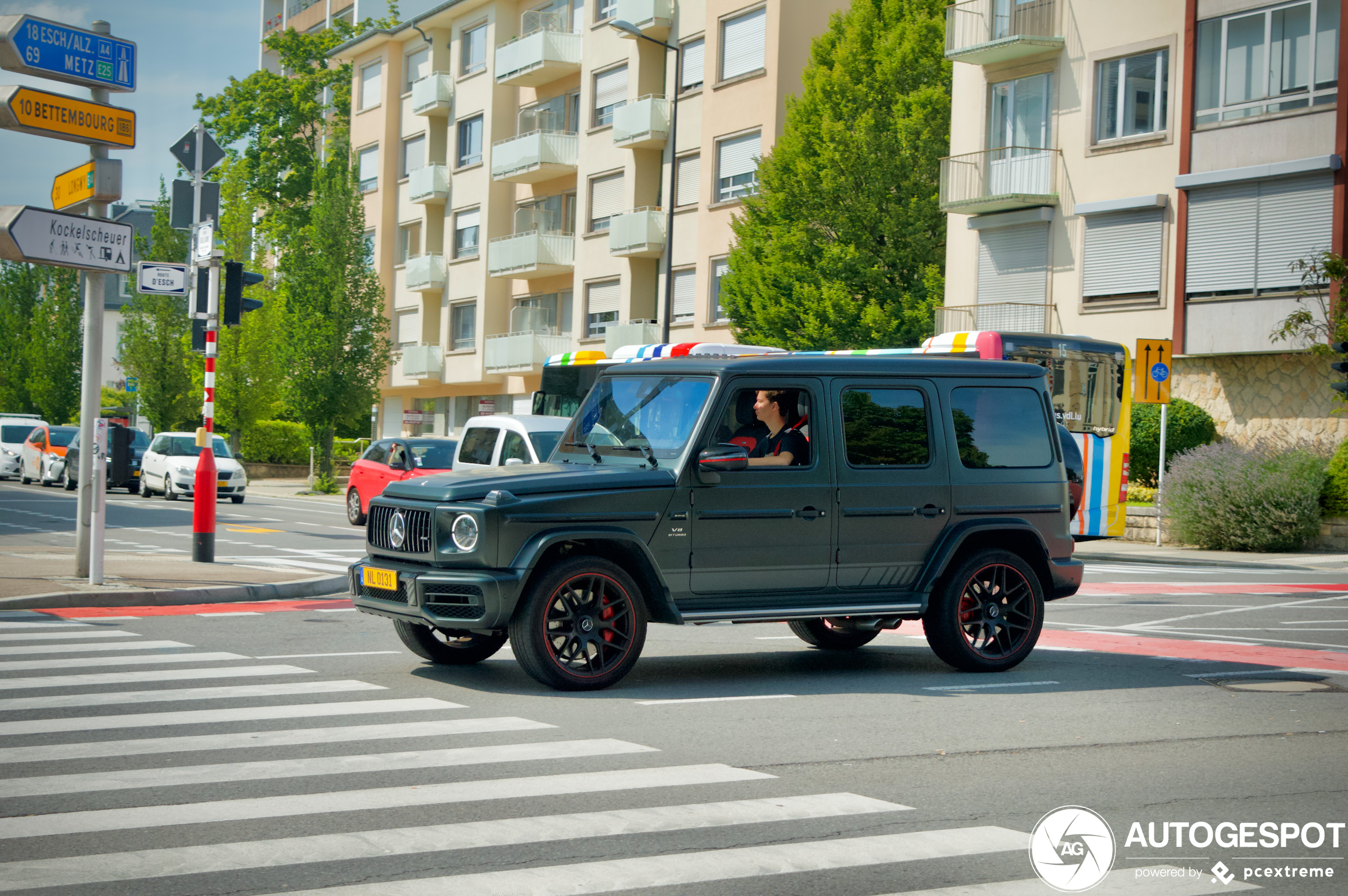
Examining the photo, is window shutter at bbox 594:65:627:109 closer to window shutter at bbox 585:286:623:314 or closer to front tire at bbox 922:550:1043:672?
window shutter at bbox 585:286:623:314

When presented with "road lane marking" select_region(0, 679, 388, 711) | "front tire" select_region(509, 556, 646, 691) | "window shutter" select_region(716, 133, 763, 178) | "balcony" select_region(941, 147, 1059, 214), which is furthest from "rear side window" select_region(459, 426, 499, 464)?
"window shutter" select_region(716, 133, 763, 178)

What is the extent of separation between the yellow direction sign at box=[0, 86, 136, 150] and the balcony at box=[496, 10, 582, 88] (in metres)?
38.5

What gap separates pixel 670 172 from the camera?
40.7m

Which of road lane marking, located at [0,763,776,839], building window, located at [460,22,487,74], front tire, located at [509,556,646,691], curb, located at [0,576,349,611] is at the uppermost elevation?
building window, located at [460,22,487,74]

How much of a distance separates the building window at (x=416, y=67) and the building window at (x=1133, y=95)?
3502 centimetres

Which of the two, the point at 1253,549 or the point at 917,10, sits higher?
the point at 917,10

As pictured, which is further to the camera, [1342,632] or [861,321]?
[861,321]

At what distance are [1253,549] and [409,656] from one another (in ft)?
62.1

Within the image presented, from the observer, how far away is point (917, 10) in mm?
36875

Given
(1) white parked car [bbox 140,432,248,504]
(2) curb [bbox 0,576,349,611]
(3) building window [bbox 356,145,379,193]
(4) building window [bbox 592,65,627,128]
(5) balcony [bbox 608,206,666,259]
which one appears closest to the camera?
(2) curb [bbox 0,576,349,611]

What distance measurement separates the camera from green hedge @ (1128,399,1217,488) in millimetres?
29656

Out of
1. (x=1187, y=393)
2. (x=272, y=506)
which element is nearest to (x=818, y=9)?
(x=1187, y=393)

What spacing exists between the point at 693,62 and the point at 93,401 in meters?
34.4

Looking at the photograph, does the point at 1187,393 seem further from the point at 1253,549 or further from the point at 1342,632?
the point at 1342,632
